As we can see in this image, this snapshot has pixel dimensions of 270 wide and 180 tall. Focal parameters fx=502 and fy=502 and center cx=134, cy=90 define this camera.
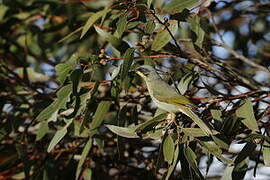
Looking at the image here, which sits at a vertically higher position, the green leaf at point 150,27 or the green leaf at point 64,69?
the green leaf at point 150,27

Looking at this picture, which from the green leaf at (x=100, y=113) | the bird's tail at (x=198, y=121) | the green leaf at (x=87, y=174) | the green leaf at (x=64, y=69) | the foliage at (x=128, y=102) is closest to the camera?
the bird's tail at (x=198, y=121)

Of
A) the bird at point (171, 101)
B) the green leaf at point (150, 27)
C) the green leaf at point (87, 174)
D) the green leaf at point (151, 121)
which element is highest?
the green leaf at point (150, 27)

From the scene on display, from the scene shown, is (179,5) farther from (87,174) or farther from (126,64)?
(87,174)

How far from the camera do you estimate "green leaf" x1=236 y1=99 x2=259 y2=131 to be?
0.88m

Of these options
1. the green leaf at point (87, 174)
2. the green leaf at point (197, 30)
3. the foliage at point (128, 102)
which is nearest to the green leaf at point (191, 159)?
the foliage at point (128, 102)

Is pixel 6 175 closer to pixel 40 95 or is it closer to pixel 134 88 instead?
pixel 40 95

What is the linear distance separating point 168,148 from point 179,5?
356 mm

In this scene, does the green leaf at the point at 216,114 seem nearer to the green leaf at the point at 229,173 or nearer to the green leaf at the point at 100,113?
the green leaf at the point at 229,173

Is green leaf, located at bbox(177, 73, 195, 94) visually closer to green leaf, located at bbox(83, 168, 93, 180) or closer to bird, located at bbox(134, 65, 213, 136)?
bird, located at bbox(134, 65, 213, 136)

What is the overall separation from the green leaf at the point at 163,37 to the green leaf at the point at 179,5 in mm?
27

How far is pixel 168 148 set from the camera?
80 cm

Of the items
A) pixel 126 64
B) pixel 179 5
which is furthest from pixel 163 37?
pixel 126 64

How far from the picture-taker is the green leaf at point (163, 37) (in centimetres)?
102

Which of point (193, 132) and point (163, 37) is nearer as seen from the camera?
point (193, 132)
